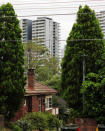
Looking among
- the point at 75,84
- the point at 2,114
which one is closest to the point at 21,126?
the point at 2,114

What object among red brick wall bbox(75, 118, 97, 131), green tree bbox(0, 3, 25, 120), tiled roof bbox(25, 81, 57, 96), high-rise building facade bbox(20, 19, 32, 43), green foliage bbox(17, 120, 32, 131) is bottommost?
green foliage bbox(17, 120, 32, 131)

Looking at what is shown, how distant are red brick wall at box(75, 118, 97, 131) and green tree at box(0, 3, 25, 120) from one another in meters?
4.62

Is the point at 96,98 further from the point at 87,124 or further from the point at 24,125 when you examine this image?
the point at 24,125

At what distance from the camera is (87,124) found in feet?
59.5

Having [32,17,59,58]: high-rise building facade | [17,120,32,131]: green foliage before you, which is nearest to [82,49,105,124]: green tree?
[17,120,32,131]: green foliage

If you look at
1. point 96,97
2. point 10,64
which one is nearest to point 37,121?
point 10,64

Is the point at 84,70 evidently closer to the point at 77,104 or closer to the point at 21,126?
the point at 77,104

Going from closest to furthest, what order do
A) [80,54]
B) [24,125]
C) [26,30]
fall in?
1. [80,54]
2. [24,125]
3. [26,30]

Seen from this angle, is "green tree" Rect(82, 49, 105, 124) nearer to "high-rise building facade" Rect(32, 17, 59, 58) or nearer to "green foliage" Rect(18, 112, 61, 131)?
"green foliage" Rect(18, 112, 61, 131)

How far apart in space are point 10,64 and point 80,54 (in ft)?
16.2

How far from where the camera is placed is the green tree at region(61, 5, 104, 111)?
19.0 m

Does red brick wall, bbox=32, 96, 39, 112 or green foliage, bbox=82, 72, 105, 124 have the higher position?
green foliage, bbox=82, 72, 105, 124

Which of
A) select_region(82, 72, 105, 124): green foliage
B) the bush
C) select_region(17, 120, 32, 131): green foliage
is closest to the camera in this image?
select_region(82, 72, 105, 124): green foliage

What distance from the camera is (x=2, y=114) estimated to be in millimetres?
18703
